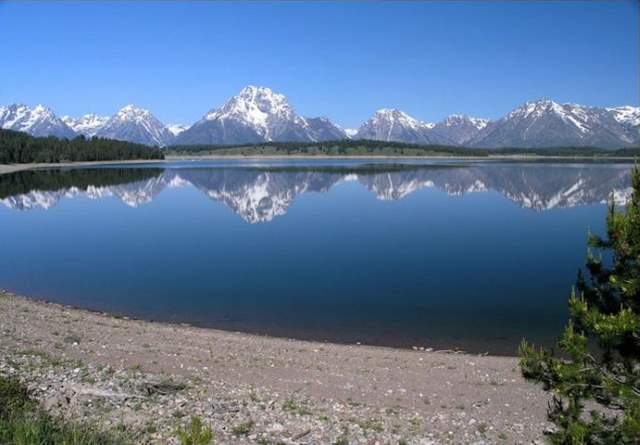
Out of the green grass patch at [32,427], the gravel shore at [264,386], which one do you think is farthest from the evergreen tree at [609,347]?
the green grass patch at [32,427]

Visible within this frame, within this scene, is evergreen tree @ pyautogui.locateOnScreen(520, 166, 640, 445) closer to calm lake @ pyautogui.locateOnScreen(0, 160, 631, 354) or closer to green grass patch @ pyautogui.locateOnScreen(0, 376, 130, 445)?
calm lake @ pyautogui.locateOnScreen(0, 160, 631, 354)

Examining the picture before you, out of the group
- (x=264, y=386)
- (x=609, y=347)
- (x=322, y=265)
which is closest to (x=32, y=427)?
(x=264, y=386)

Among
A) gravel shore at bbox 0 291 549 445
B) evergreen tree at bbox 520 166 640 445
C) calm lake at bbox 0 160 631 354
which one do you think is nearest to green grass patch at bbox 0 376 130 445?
gravel shore at bbox 0 291 549 445

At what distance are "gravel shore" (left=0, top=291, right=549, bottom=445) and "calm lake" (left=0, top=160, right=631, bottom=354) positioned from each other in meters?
3.50

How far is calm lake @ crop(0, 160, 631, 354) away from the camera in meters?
23.3

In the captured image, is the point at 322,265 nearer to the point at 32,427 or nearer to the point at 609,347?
the point at 609,347

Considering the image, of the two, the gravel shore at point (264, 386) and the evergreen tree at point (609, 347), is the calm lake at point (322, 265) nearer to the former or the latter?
the evergreen tree at point (609, 347)

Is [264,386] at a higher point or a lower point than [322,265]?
lower

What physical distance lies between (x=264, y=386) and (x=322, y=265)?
18965 millimetres

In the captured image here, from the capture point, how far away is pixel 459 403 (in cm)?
1409

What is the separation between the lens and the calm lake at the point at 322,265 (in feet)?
76.5

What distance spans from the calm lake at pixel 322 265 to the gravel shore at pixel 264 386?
3.50 m

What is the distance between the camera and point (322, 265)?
33.8 m

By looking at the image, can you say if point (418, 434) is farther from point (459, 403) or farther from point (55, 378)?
point (55, 378)
